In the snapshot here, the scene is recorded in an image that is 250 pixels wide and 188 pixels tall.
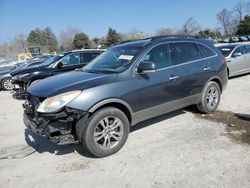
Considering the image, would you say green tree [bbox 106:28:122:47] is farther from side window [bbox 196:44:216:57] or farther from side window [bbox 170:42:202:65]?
side window [bbox 170:42:202:65]

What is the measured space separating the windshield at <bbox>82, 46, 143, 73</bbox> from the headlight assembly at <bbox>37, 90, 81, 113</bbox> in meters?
1.02

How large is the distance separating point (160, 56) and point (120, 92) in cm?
130

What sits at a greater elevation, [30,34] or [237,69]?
[30,34]

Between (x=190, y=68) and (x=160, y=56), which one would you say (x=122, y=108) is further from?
(x=190, y=68)

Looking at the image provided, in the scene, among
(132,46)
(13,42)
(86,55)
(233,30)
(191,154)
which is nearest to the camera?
(191,154)

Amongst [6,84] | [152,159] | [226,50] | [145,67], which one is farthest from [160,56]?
[6,84]

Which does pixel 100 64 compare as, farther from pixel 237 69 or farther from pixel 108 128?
pixel 237 69

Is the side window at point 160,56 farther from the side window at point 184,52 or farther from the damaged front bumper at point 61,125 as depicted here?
the damaged front bumper at point 61,125

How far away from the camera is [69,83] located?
443 cm

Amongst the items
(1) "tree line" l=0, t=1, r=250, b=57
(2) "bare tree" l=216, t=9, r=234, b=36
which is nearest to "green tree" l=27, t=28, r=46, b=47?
(1) "tree line" l=0, t=1, r=250, b=57

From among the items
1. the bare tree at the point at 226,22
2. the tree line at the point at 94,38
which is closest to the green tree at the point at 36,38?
the tree line at the point at 94,38

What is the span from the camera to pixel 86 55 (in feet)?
35.2

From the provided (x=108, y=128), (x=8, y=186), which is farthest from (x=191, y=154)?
(x=8, y=186)

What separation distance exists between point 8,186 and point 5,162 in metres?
0.84
